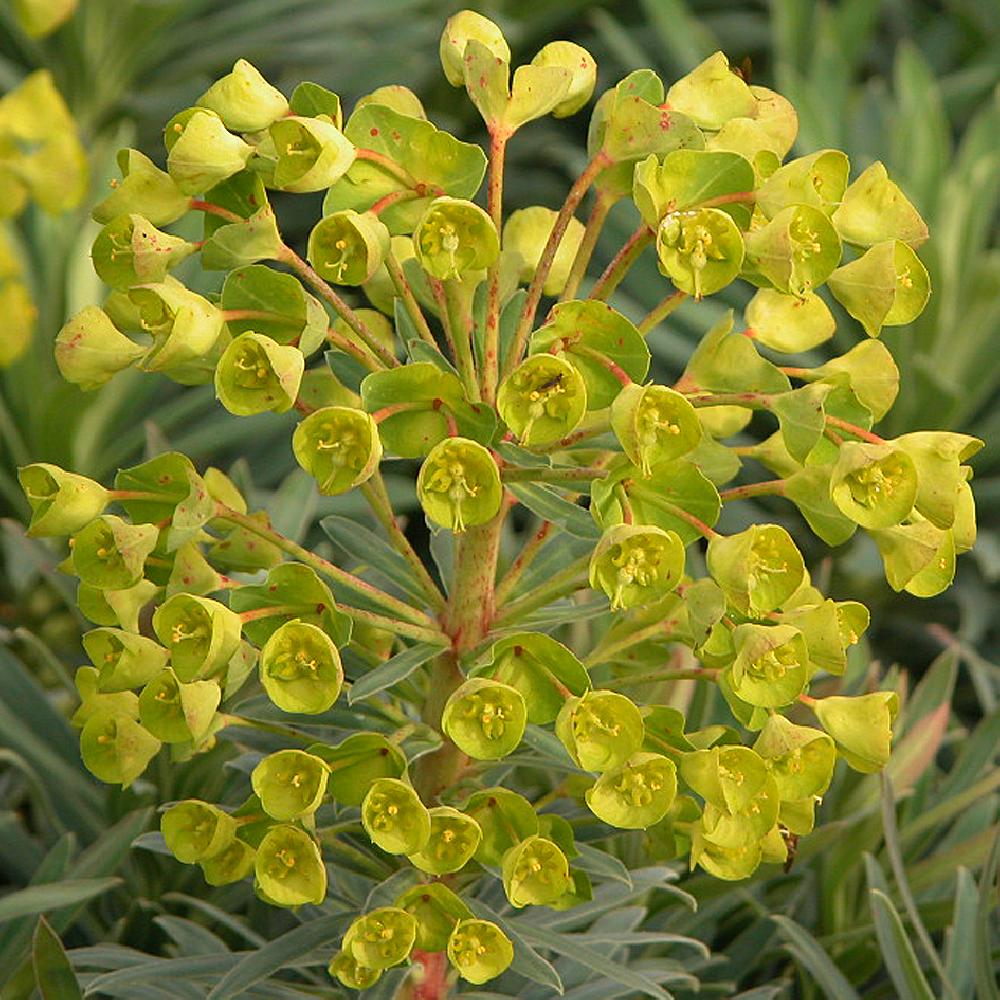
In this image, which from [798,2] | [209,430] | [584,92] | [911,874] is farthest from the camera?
[798,2]

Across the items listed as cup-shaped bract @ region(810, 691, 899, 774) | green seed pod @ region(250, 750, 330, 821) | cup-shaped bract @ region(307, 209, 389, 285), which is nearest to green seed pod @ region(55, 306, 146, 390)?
cup-shaped bract @ region(307, 209, 389, 285)

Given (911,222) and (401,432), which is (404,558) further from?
(911,222)

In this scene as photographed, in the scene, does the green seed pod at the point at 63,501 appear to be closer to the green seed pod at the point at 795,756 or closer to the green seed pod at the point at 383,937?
the green seed pod at the point at 383,937

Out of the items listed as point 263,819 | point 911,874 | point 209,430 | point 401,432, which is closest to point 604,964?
point 263,819

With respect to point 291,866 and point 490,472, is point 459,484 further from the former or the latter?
point 291,866

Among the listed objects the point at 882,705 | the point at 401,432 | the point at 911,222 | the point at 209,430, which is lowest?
the point at 209,430

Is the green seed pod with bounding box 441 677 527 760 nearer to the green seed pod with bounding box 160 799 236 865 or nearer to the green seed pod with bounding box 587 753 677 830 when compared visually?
the green seed pod with bounding box 587 753 677 830

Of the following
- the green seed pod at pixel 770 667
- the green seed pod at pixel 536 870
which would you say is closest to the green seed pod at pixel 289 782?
the green seed pod at pixel 536 870

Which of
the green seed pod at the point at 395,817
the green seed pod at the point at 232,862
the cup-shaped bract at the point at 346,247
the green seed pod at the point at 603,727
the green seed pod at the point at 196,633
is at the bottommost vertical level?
the green seed pod at the point at 232,862
